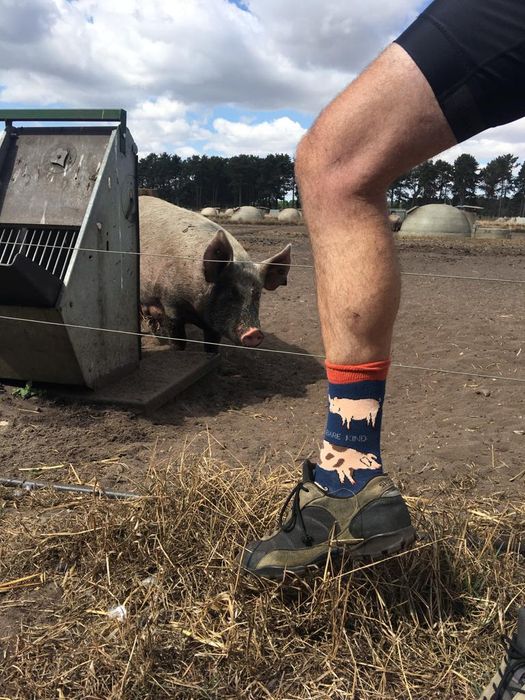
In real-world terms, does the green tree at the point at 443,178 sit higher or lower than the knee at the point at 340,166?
higher

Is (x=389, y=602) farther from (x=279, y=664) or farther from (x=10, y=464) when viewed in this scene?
(x=10, y=464)

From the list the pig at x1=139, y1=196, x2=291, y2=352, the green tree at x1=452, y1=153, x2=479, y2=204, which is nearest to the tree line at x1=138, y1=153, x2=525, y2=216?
the green tree at x1=452, y1=153, x2=479, y2=204

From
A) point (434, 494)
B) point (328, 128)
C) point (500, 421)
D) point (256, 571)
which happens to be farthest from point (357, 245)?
point (500, 421)

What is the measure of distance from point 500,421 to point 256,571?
2582 millimetres

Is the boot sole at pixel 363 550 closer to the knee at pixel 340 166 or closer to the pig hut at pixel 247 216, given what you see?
the knee at pixel 340 166

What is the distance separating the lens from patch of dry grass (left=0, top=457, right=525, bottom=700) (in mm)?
1437

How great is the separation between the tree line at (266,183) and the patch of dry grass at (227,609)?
2202 inches

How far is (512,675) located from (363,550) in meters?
0.39

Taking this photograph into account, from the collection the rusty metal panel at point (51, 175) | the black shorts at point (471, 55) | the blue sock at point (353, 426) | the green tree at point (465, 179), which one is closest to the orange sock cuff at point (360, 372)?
the blue sock at point (353, 426)

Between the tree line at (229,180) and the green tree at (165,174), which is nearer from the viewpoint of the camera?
the green tree at (165,174)

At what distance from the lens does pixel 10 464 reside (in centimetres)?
297

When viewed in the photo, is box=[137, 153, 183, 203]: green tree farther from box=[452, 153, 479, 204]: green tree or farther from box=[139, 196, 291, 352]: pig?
box=[139, 196, 291, 352]: pig

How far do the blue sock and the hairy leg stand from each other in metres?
0.04

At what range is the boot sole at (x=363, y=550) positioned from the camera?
1.49 m
